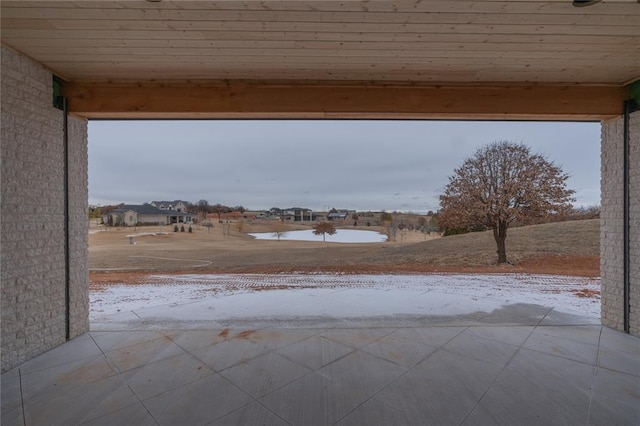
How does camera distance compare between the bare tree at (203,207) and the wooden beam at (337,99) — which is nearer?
the wooden beam at (337,99)

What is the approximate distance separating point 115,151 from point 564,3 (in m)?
23.7

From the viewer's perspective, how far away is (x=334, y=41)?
8.16 feet

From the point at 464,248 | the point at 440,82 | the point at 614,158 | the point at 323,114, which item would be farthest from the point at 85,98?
the point at 464,248

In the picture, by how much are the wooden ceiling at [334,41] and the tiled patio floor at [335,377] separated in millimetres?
2856

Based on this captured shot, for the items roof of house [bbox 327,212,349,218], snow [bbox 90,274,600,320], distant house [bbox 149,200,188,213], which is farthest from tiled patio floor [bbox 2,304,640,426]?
distant house [bbox 149,200,188,213]

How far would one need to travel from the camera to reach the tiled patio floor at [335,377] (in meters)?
1.95

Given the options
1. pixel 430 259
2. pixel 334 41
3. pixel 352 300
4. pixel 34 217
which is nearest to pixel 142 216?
pixel 430 259

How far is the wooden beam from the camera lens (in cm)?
323

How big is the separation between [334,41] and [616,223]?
399 centimetres

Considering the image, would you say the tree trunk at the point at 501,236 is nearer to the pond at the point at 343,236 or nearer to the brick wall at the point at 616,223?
the brick wall at the point at 616,223

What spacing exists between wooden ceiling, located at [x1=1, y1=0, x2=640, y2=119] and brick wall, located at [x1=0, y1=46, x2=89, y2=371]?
412 mm

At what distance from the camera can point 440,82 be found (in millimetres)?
3279

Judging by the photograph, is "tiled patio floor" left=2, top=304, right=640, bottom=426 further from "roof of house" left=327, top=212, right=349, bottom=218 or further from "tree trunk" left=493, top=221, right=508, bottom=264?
"roof of house" left=327, top=212, right=349, bottom=218

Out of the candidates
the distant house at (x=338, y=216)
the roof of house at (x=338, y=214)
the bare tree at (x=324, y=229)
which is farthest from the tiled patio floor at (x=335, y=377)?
the roof of house at (x=338, y=214)
